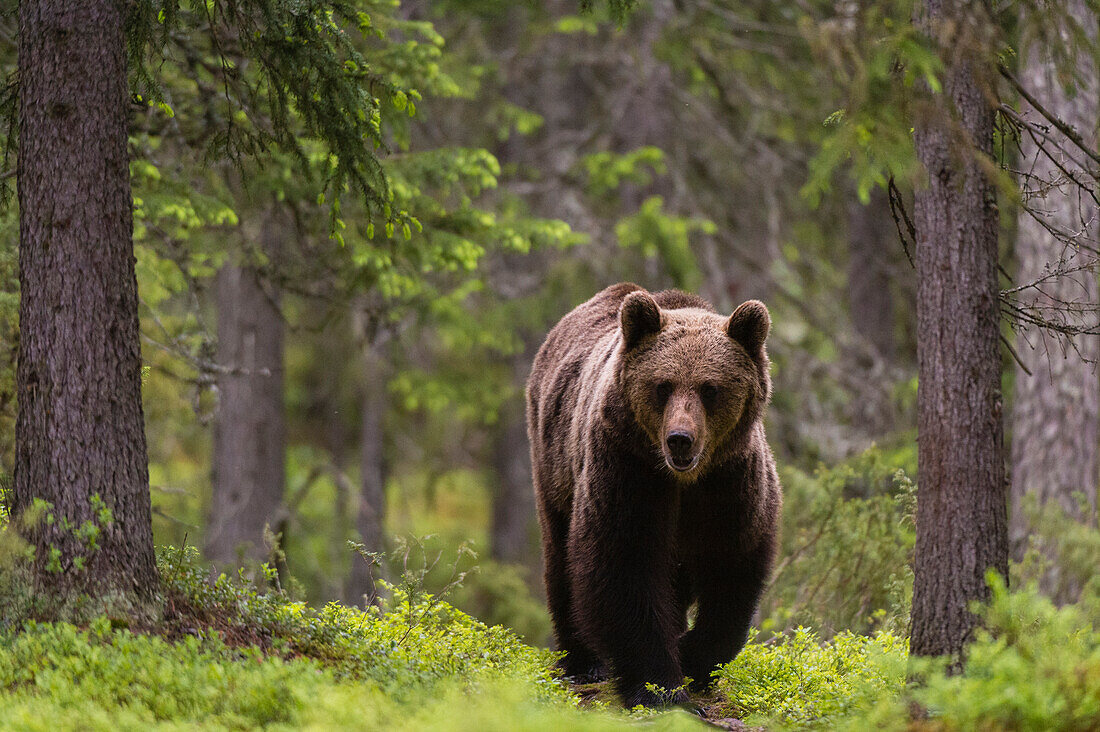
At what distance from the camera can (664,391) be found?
6242 mm

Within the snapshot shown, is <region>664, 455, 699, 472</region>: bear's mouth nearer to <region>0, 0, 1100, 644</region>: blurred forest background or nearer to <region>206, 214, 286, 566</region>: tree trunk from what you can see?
<region>0, 0, 1100, 644</region>: blurred forest background

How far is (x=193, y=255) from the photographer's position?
9.35 meters

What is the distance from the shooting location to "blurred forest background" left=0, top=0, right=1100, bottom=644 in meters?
7.27

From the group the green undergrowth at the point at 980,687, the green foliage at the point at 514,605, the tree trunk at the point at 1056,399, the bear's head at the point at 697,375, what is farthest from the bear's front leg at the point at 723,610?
the green foliage at the point at 514,605

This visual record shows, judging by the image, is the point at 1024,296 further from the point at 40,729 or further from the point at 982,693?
the point at 40,729

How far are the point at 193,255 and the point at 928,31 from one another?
6442 millimetres

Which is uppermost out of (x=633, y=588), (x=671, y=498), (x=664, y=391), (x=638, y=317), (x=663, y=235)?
(x=663, y=235)

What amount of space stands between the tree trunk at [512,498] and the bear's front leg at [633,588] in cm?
1362

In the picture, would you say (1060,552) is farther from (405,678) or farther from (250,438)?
(250,438)

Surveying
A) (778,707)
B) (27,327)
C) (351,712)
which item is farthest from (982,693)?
(27,327)

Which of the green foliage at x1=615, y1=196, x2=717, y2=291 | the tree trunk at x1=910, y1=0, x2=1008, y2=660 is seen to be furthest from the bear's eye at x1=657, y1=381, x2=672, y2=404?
the green foliage at x1=615, y1=196, x2=717, y2=291

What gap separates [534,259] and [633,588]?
1483 cm

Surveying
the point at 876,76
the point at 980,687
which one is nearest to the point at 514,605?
the point at 876,76

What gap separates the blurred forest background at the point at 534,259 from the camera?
23.9 ft
